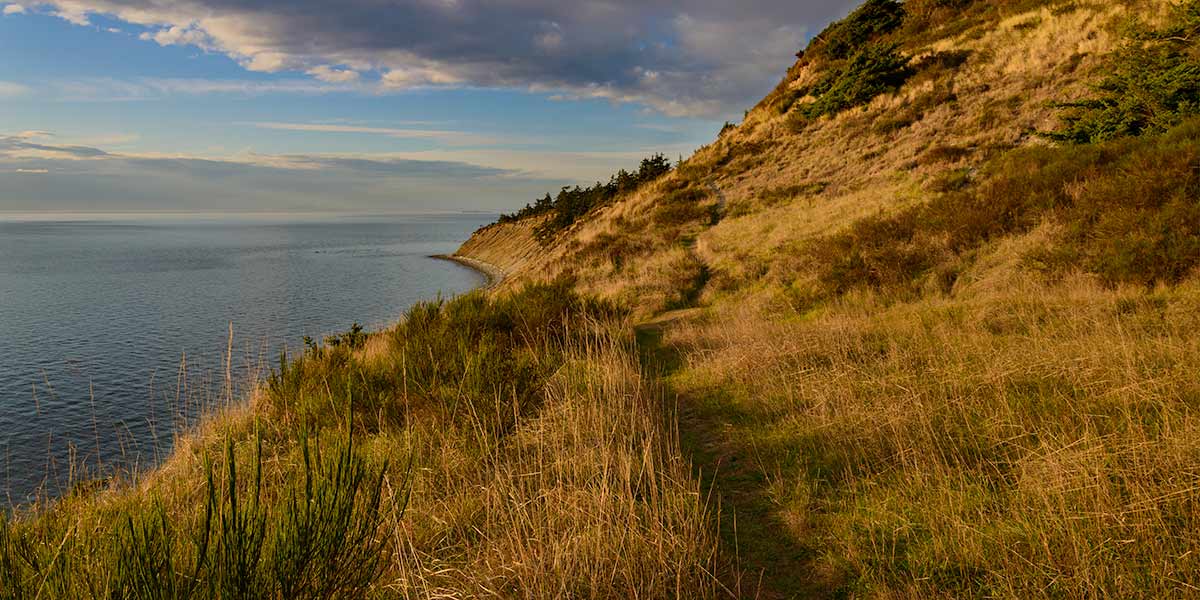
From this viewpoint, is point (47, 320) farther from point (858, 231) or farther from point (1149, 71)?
point (1149, 71)

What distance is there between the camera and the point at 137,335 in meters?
28.8

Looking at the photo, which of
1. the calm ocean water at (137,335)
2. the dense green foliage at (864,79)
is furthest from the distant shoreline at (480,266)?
the dense green foliage at (864,79)

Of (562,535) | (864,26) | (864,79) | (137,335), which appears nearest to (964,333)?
(562,535)

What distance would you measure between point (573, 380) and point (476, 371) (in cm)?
123

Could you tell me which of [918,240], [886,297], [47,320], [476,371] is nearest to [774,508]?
[476,371]

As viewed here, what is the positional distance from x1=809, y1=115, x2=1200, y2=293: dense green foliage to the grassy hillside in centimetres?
7

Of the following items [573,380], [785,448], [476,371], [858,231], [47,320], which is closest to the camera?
[785,448]

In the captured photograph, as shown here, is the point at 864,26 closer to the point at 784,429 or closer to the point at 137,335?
the point at 784,429

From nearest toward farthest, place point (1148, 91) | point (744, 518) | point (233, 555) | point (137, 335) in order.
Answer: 1. point (233, 555)
2. point (744, 518)
3. point (1148, 91)
4. point (137, 335)

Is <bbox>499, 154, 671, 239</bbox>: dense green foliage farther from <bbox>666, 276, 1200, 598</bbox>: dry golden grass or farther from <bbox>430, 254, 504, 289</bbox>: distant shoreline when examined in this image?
<bbox>666, 276, 1200, 598</bbox>: dry golden grass

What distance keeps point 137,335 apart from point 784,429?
112 ft

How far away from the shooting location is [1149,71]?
53.1 ft

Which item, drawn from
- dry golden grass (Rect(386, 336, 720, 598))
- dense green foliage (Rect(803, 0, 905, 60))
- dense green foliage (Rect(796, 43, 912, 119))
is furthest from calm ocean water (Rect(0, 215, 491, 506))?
dense green foliage (Rect(803, 0, 905, 60))

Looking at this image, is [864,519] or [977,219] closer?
[864,519]
